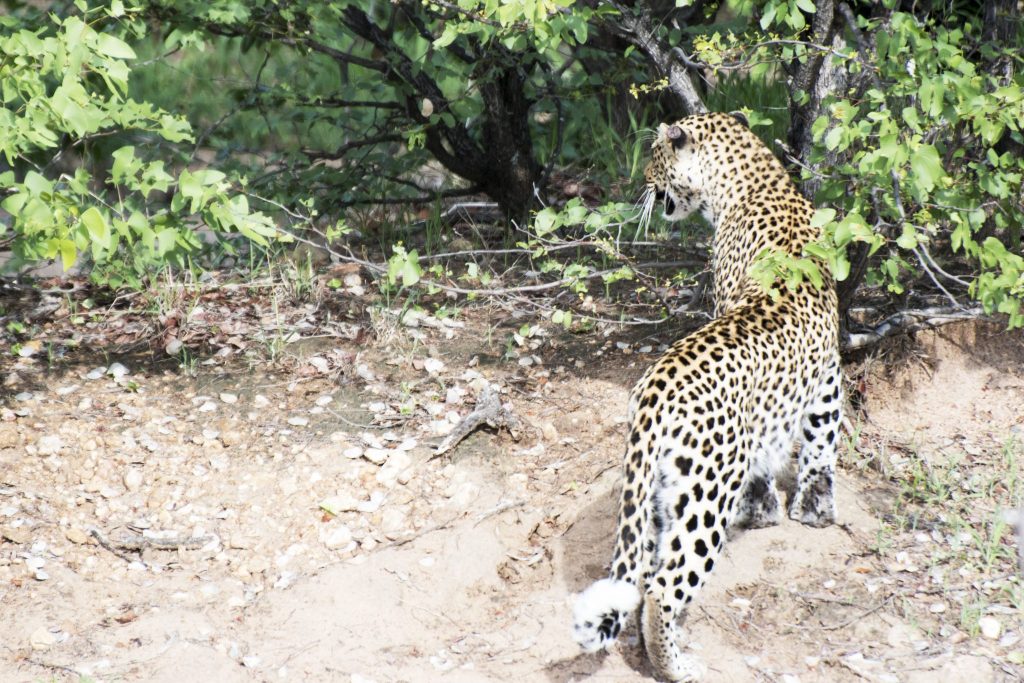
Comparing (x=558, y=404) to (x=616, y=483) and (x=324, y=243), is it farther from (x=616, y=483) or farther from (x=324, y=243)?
(x=324, y=243)

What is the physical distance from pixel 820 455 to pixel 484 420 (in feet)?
5.38

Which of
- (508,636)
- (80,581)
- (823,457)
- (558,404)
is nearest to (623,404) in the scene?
(558,404)

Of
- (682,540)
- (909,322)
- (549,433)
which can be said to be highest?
(909,322)

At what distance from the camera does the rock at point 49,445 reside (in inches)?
223

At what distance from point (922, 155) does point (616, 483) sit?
2120mm

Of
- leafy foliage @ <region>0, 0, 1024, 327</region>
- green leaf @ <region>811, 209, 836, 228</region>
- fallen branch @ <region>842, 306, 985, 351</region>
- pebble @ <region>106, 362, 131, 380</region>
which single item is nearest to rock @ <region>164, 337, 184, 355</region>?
pebble @ <region>106, 362, 131, 380</region>

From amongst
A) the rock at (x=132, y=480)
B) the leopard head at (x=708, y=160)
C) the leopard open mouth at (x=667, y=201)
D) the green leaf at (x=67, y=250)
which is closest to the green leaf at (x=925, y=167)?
the leopard head at (x=708, y=160)

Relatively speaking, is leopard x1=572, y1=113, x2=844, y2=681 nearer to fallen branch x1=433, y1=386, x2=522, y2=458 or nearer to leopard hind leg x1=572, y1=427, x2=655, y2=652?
leopard hind leg x1=572, y1=427, x2=655, y2=652

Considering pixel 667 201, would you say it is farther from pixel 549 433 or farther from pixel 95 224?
pixel 95 224

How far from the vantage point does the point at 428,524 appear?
5383 millimetres

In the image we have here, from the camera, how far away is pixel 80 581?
5066 mm

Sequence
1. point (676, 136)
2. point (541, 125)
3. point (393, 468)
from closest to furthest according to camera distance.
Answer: point (393, 468), point (676, 136), point (541, 125)

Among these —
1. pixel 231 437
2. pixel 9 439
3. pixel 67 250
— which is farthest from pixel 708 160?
pixel 9 439

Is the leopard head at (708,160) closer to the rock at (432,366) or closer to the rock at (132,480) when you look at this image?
the rock at (432,366)
